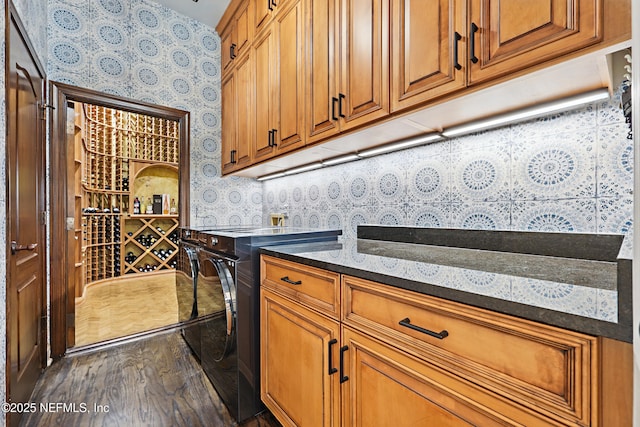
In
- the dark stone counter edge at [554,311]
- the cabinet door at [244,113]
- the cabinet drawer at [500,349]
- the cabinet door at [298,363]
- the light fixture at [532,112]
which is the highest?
the cabinet door at [244,113]

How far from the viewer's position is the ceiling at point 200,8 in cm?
256

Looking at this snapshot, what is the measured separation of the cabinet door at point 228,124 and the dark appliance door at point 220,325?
1.11 meters

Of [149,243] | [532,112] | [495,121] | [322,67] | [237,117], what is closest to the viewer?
[532,112]

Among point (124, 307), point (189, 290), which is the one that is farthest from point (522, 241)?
point (124, 307)

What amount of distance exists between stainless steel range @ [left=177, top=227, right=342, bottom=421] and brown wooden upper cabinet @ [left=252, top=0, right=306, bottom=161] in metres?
0.66

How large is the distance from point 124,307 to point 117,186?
2354mm

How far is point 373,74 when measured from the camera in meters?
1.29

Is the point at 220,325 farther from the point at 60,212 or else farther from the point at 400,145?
the point at 60,212

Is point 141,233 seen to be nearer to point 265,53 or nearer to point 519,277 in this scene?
point 265,53

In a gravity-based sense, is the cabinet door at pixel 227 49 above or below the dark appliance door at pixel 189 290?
above

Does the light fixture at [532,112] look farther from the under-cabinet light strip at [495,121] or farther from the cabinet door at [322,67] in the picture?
the cabinet door at [322,67]

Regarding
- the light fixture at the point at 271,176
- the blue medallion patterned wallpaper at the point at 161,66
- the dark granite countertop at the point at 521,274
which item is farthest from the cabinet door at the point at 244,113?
the dark granite countertop at the point at 521,274

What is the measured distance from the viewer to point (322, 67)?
1570mm

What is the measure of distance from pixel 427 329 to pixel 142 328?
9.02ft
